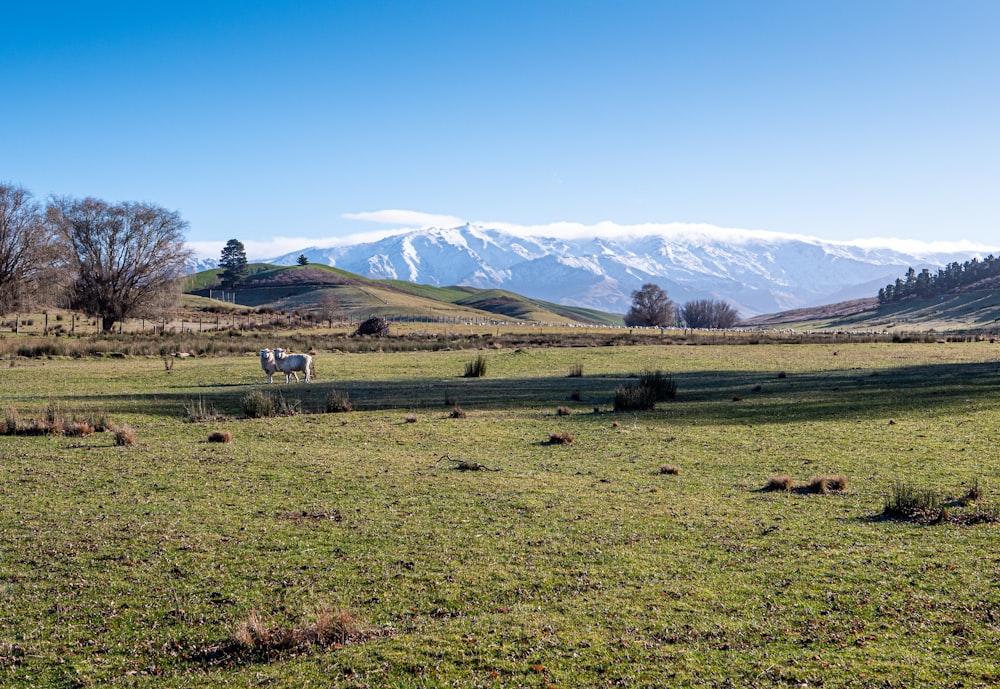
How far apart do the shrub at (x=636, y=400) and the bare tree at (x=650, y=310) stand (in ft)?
423

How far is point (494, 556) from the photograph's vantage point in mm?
9383

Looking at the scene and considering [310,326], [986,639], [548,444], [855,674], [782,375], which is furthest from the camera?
[310,326]

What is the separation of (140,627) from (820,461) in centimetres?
1254

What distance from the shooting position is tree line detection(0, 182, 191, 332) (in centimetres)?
6600

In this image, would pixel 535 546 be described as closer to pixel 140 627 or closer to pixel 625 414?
pixel 140 627

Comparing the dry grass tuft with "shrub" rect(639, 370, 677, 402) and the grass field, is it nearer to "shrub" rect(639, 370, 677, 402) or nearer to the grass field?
the grass field

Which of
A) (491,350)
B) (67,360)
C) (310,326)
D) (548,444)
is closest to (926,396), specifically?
(548,444)

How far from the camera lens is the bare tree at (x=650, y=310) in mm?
152375

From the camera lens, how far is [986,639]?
6.70 metres

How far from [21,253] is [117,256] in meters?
7.87

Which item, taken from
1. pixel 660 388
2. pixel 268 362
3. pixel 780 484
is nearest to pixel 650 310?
pixel 268 362

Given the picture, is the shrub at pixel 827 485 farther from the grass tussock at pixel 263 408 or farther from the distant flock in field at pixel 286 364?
the distant flock in field at pixel 286 364

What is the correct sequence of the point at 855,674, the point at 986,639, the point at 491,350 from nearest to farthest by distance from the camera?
the point at 855,674, the point at 986,639, the point at 491,350

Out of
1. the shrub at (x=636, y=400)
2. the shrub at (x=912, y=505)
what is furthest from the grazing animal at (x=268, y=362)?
the shrub at (x=912, y=505)
